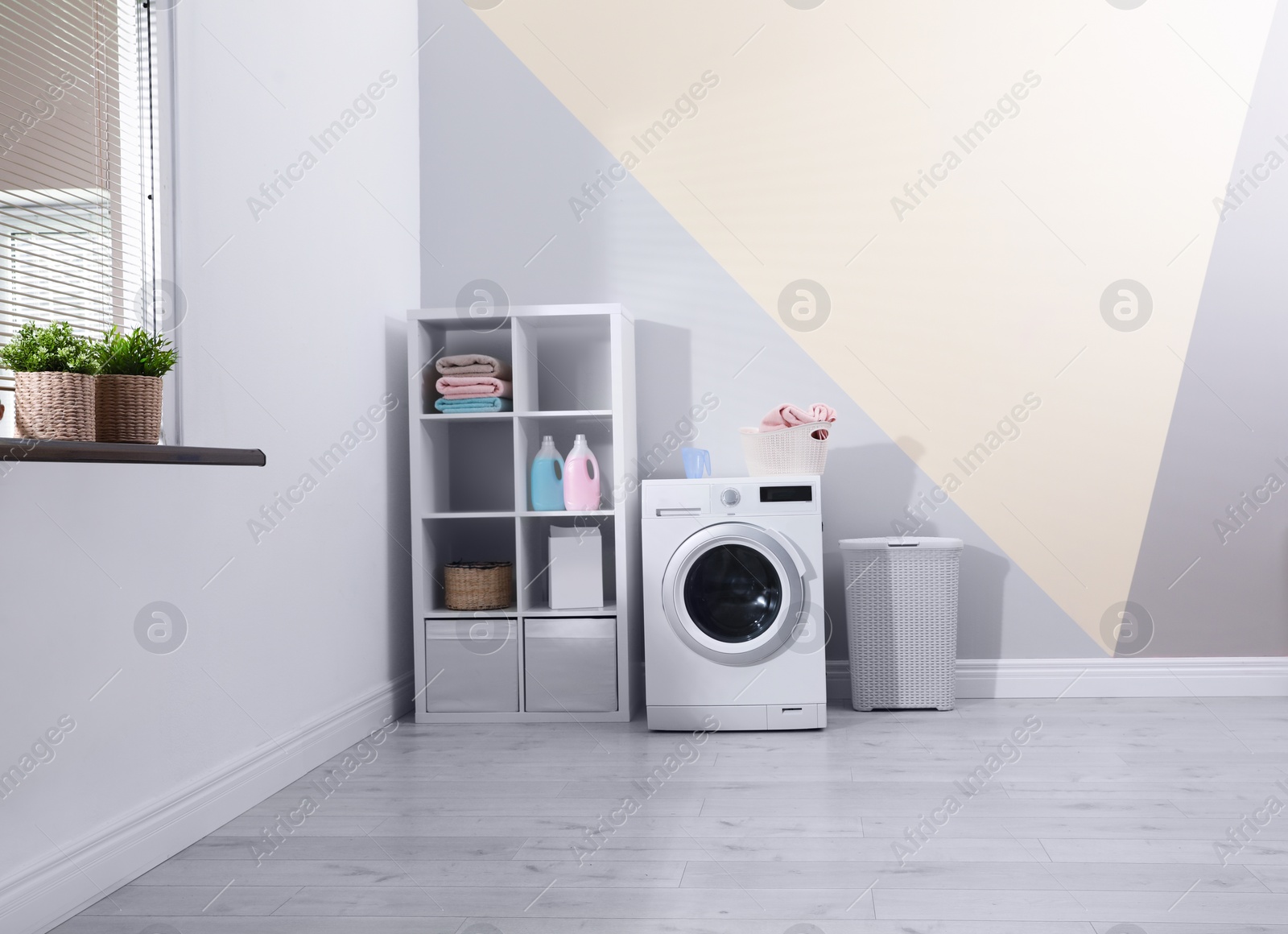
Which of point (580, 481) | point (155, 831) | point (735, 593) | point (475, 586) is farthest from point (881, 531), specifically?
point (155, 831)

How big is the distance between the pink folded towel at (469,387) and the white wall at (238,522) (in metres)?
0.22

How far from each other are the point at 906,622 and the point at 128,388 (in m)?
2.30

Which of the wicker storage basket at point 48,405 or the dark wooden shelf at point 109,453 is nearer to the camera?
the dark wooden shelf at point 109,453

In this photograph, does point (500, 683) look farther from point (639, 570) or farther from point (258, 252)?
point (258, 252)

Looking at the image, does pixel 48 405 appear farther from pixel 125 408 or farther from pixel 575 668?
pixel 575 668

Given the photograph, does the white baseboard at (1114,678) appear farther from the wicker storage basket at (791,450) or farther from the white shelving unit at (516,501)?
the white shelving unit at (516,501)

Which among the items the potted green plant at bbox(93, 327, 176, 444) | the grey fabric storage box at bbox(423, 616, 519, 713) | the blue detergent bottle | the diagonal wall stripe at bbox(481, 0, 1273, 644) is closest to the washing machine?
the blue detergent bottle

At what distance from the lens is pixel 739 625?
2936 mm

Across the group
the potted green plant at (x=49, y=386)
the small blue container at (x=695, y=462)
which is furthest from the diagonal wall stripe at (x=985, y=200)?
the potted green plant at (x=49, y=386)

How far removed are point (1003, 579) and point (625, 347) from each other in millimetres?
1518

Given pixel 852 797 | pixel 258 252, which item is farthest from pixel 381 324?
pixel 852 797

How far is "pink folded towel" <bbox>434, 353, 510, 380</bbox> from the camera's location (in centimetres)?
307

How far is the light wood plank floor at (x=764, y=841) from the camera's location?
1.61m

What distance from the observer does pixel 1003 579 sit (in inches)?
130
